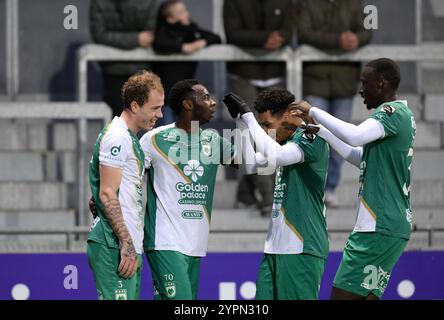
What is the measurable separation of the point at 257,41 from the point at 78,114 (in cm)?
166

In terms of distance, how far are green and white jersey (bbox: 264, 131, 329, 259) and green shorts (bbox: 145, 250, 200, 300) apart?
1.67 feet

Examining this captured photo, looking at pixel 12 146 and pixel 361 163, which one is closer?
pixel 361 163

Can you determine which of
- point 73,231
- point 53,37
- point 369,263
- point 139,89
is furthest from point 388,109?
point 53,37

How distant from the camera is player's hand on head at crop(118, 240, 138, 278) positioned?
676 centimetres

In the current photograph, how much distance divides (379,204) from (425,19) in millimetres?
5151

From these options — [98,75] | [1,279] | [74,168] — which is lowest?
[1,279]

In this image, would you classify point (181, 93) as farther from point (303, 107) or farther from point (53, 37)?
point (53, 37)

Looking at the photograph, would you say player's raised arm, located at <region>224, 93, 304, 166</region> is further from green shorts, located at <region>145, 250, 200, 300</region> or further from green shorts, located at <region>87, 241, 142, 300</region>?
green shorts, located at <region>87, 241, 142, 300</region>

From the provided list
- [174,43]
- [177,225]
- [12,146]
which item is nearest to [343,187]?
[174,43]

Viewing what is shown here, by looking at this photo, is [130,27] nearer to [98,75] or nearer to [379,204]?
[98,75]

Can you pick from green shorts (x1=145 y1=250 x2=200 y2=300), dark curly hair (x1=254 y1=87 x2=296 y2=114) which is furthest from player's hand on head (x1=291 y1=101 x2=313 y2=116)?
green shorts (x1=145 y1=250 x2=200 y2=300)

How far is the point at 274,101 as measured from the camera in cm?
744

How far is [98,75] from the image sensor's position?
1148cm
